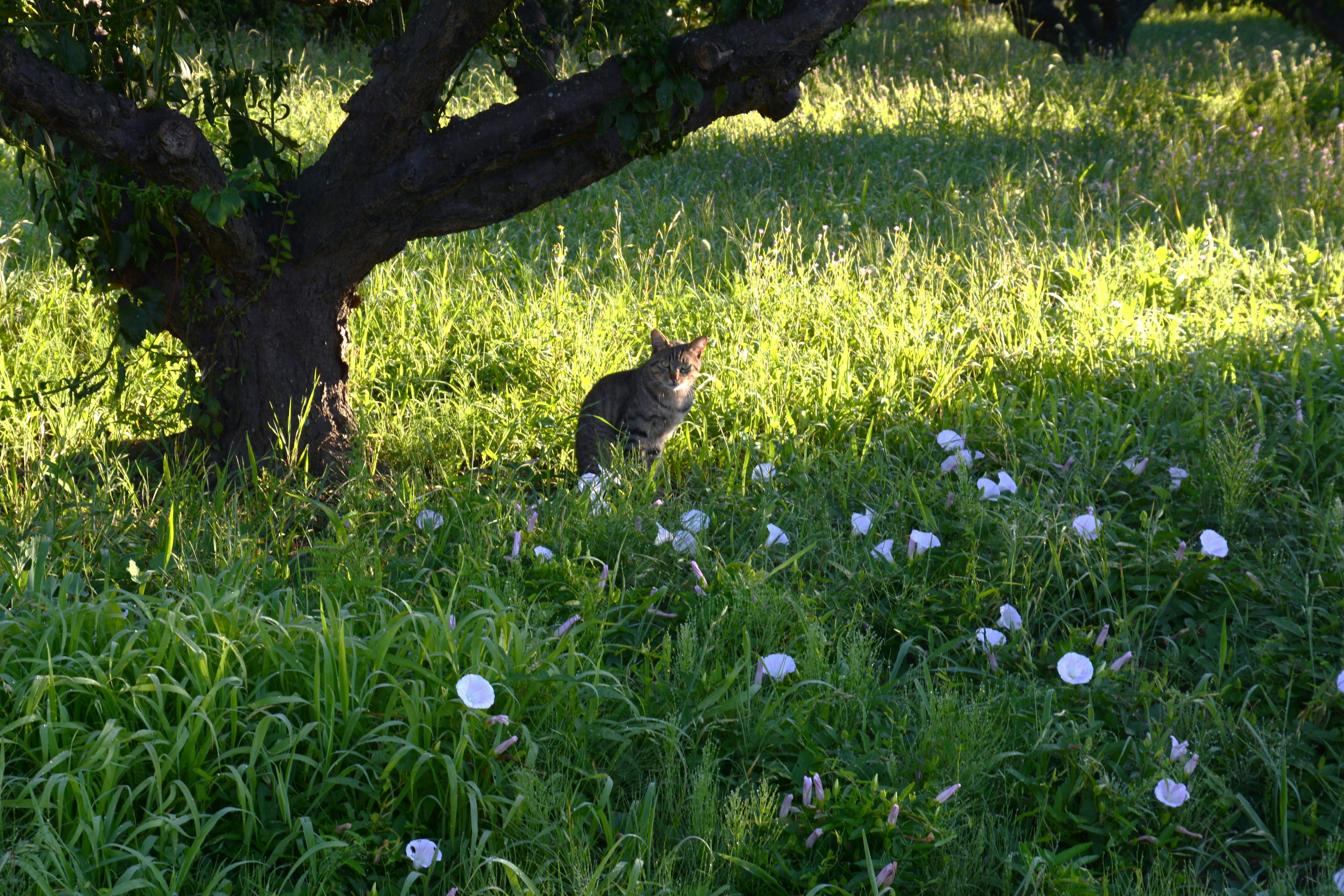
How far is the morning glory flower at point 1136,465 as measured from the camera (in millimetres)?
3613

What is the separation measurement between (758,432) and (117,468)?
8.11ft

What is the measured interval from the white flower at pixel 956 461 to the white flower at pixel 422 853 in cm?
228

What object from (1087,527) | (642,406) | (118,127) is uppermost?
(118,127)

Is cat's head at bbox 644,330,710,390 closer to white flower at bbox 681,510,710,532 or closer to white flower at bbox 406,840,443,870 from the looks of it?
white flower at bbox 681,510,710,532

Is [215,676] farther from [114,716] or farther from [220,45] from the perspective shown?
[220,45]

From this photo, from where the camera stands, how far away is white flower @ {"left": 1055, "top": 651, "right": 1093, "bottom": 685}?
2.62 metres

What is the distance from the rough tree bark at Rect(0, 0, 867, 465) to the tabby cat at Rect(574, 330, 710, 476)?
0.81 meters

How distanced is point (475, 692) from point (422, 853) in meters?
0.35

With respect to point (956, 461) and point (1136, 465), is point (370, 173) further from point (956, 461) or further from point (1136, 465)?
point (1136, 465)

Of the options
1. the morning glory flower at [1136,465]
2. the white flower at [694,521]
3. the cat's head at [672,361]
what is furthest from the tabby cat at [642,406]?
the morning glory flower at [1136,465]

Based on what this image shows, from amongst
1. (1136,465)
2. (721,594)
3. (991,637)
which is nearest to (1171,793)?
(991,637)

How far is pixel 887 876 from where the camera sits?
2.02 meters

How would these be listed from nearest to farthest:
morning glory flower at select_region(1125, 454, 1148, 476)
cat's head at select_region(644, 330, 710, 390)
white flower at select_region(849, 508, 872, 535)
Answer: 1. white flower at select_region(849, 508, 872, 535)
2. morning glory flower at select_region(1125, 454, 1148, 476)
3. cat's head at select_region(644, 330, 710, 390)

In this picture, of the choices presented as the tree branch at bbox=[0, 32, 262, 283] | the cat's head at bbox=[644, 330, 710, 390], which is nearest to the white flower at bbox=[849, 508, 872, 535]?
the cat's head at bbox=[644, 330, 710, 390]
